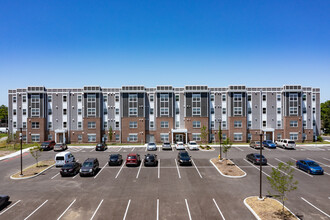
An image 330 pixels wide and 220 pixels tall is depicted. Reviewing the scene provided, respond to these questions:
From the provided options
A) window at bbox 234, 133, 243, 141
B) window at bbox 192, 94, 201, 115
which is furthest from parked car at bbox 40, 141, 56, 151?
window at bbox 234, 133, 243, 141

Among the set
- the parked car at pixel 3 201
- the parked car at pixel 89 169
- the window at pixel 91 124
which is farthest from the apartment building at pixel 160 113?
the parked car at pixel 3 201

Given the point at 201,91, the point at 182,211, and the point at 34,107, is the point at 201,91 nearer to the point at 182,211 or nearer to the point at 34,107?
the point at 182,211

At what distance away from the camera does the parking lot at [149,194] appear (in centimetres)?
1551

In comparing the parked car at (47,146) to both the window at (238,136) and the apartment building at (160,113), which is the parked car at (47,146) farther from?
the window at (238,136)

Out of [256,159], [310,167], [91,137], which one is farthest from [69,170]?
[310,167]

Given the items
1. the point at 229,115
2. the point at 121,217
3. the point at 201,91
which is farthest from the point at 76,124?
the point at 121,217

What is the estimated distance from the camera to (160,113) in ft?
172

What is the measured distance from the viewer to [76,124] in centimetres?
5334

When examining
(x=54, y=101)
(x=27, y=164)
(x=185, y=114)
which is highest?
(x=54, y=101)

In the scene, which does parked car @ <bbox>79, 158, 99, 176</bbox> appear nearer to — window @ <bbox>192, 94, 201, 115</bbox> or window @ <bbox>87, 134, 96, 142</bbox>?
window @ <bbox>87, 134, 96, 142</bbox>

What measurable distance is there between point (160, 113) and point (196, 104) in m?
9.39

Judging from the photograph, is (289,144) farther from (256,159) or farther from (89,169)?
(89,169)

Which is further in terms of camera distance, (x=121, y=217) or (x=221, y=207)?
(x=221, y=207)

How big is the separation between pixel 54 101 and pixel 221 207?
50516 millimetres
